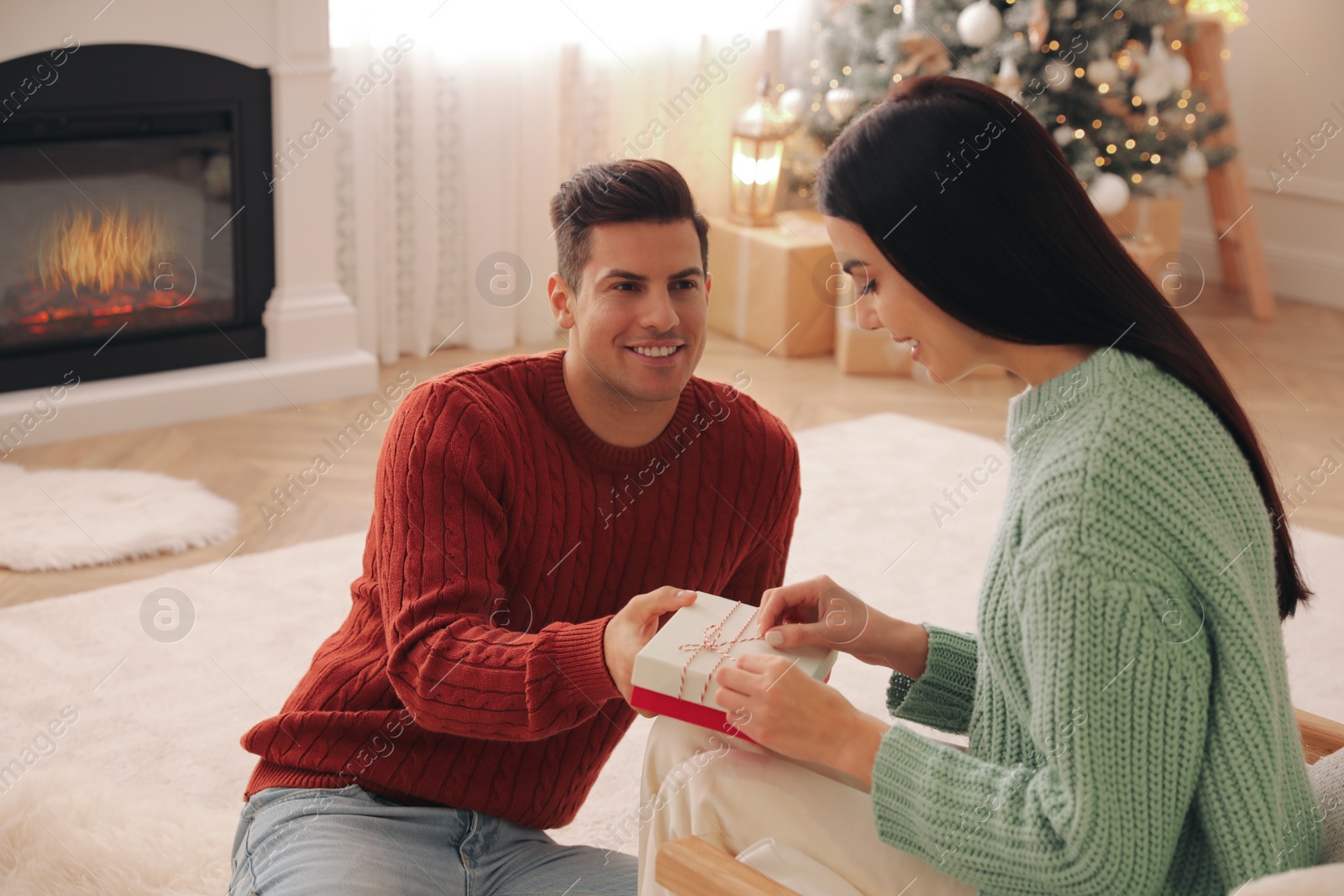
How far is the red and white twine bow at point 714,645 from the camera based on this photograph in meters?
1.38

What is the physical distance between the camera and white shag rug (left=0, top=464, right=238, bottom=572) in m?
3.30

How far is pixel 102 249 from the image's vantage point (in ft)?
13.9

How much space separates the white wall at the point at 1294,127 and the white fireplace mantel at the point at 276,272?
440 centimetres

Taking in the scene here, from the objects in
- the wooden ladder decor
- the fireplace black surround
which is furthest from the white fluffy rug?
the wooden ladder decor

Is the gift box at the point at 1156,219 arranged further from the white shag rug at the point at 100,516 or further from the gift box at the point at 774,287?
the white shag rug at the point at 100,516

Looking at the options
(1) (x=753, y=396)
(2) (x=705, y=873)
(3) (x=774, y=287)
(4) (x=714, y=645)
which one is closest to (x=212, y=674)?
(4) (x=714, y=645)

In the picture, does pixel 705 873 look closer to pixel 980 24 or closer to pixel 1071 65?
pixel 980 24

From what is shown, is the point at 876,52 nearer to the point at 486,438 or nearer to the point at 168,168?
the point at 168,168

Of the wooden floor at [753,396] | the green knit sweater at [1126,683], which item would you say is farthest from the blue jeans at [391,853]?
the wooden floor at [753,396]

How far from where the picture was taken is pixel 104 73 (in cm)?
399

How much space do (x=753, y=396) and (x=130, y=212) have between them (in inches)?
85.7

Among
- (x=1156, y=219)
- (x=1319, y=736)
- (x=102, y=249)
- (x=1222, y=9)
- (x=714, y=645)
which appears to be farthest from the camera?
(x=1156, y=219)

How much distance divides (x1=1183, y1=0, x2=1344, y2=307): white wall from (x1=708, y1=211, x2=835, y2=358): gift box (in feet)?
7.92

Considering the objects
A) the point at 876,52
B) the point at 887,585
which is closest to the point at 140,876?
the point at 887,585
